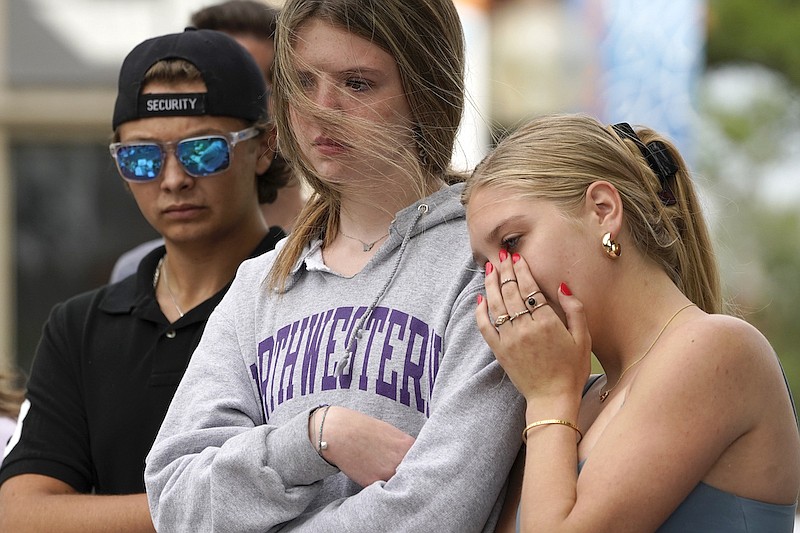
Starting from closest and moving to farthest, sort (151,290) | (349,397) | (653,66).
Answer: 1. (349,397)
2. (151,290)
3. (653,66)

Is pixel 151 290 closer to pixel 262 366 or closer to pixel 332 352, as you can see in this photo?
pixel 262 366

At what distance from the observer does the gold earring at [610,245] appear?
2.17 meters

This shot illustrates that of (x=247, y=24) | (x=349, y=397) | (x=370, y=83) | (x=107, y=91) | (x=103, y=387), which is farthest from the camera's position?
(x=107, y=91)

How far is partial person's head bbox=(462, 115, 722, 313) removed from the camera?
2178 millimetres

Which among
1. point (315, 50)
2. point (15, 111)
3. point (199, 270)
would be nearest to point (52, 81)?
point (15, 111)

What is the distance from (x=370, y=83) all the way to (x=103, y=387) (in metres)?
1.12

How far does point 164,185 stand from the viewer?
2986 millimetres

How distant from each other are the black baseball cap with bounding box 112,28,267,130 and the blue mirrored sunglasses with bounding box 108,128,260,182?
0.25 ft

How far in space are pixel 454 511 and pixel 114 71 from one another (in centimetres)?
804

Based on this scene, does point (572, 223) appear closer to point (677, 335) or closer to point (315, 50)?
point (677, 335)

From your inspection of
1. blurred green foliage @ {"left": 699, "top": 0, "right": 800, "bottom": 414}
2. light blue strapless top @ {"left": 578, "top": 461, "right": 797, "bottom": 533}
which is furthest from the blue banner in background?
light blue strapless top @ {"left": 578, "top": 461, "right": 797, "bottom": 533}

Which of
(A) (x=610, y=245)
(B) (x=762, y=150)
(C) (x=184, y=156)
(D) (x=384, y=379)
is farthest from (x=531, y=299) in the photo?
(B) (x=762, y=150)

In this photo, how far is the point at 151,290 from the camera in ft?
10.4

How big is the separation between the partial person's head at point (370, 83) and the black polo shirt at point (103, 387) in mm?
781
